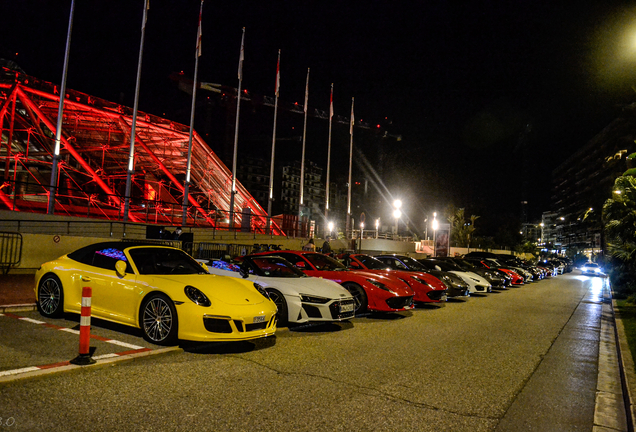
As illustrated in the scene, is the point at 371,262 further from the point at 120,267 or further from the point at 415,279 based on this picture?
the point at 120,267

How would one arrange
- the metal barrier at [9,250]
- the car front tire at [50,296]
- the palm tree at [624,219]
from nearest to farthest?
the car front tire at [50,296] → the metal barrier at [9,250] → the palm tree at [624,219]

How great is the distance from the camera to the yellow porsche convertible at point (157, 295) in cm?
604

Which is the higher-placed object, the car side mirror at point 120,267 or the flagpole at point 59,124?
the flagpole at point 59,124

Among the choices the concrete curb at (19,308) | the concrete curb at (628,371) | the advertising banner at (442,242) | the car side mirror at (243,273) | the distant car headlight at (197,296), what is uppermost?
the advertising banner at (442,242)

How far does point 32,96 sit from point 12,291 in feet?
70.4

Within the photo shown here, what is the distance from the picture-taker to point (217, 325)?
5988mm

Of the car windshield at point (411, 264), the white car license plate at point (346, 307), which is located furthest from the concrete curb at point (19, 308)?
the car windshield at point (411, 264)

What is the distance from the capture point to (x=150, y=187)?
38.2m

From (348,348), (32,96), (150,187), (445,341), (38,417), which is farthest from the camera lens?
(150,187)

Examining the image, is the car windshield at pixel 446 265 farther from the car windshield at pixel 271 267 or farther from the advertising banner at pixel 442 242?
the advertising banner at pixel 442 242

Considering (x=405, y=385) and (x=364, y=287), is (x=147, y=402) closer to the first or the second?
(x=405, y=385)

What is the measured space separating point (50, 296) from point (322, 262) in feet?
18.4

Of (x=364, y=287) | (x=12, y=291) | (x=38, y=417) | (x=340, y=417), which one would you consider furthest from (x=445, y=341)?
(x=12, y=291)

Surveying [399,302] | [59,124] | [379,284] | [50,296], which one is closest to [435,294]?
[399,302]
